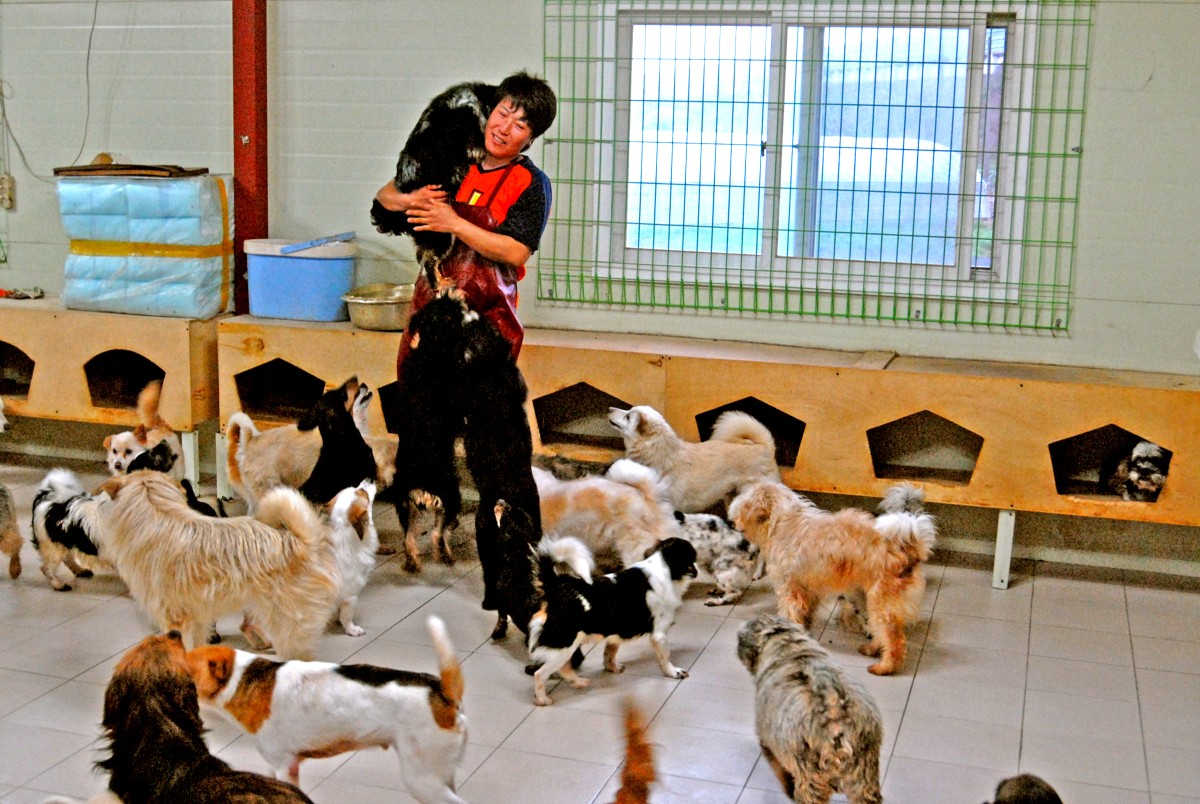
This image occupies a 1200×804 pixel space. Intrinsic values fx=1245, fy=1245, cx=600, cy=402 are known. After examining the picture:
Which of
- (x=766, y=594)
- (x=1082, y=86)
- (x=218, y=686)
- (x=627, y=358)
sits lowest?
(x=766, y=594)

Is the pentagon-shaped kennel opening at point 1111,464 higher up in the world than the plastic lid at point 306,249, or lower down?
lower down

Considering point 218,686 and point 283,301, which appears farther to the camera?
point 283,301

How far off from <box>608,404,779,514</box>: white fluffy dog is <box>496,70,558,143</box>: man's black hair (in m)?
1.27

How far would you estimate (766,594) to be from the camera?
4.80m

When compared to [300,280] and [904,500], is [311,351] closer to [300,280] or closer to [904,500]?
[300,280]

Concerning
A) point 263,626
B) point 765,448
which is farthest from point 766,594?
point 263,626

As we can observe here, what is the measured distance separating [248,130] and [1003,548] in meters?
3.85

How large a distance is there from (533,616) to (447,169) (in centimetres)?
157

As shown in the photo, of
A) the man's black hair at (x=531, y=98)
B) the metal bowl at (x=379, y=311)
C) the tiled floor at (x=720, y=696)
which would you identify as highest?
the man's black hair at (x=531, y=98)

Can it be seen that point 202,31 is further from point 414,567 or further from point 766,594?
point 766,594

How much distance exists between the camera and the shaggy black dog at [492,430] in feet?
14.1

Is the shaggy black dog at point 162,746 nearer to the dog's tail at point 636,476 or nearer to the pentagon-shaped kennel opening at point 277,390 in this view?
the dog's tail at point 636,476

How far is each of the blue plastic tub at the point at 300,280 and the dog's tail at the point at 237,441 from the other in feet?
2.35

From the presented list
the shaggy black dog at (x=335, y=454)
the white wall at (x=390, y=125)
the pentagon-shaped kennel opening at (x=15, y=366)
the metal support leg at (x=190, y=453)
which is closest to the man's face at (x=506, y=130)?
the shaggy black dog at (x=335, y=454)
